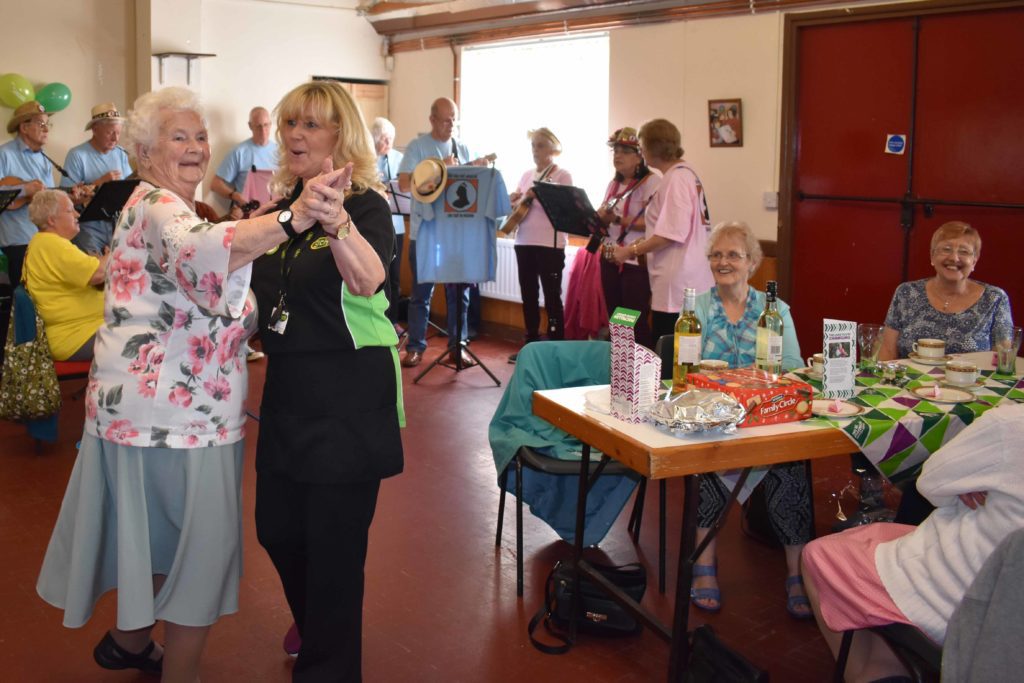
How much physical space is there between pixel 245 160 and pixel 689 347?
242 inches

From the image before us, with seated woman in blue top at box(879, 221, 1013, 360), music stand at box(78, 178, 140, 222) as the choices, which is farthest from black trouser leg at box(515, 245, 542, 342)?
seated woman in blue top at box(879, 221, 1013, 360)

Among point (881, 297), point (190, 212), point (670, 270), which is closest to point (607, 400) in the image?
point (190, 212)

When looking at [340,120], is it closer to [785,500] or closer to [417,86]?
[785,500]

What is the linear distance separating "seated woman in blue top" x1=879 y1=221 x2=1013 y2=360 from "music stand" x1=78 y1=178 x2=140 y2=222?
13.7 feet

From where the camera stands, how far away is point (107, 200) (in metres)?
5.81

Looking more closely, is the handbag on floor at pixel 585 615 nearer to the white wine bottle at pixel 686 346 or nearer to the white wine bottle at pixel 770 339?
the white wine bottle at pixel 686 346

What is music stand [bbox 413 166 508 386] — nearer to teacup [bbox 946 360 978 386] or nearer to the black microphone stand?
the black microphone stand

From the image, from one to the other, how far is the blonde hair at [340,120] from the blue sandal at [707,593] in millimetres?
1720

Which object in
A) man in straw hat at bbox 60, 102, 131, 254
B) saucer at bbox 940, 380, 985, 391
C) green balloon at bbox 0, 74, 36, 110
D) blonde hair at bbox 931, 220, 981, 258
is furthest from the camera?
green balloon at bbox 0, 74, 36, 110

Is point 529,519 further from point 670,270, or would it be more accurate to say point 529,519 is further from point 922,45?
point 922,45

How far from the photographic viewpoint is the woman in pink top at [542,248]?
693 centimetres

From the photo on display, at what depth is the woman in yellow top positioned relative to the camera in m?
4.74

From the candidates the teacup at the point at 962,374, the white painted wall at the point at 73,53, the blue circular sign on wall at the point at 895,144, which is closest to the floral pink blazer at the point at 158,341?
the teacup at the point at 962,374

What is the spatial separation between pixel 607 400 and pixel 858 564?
833 millimetres
